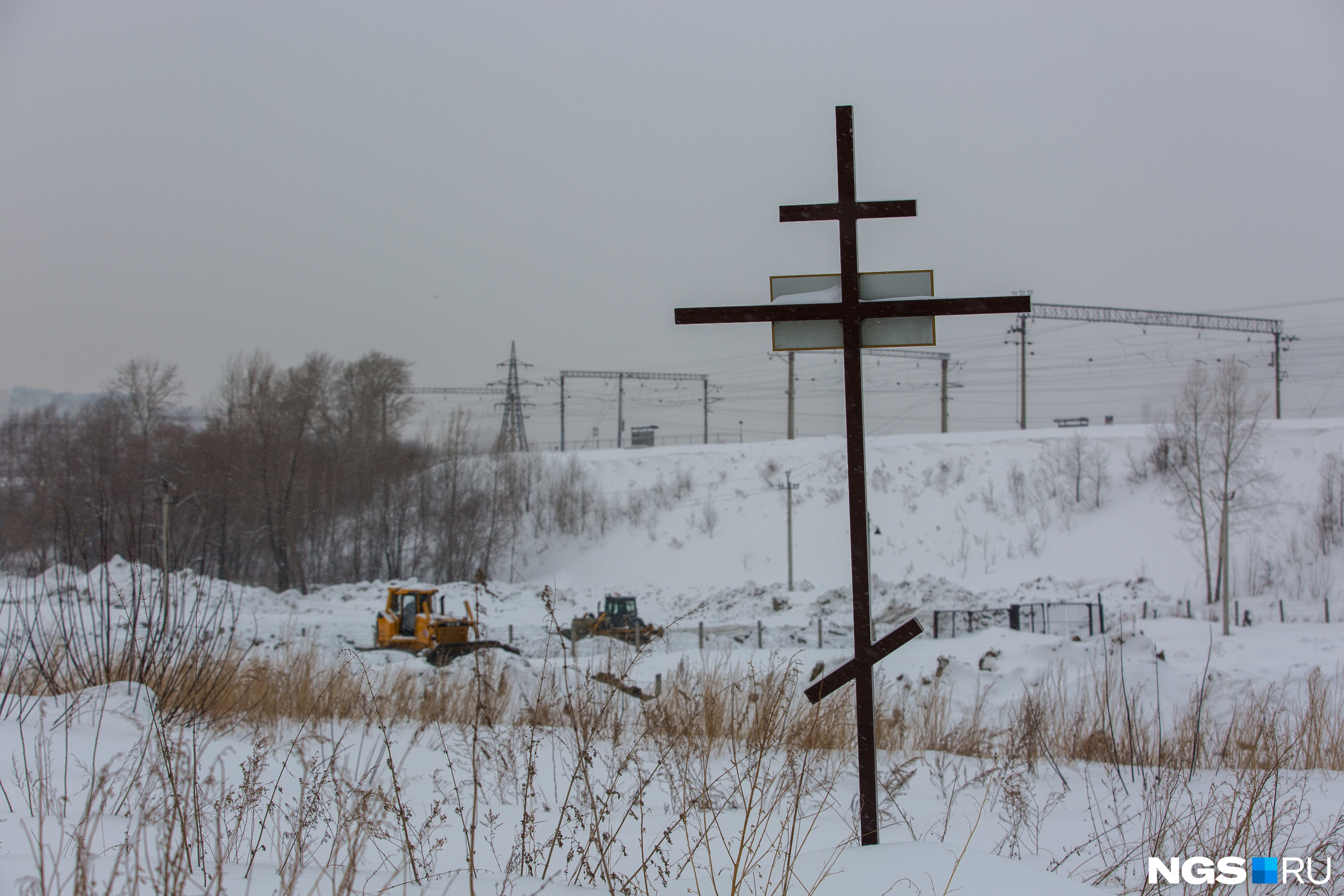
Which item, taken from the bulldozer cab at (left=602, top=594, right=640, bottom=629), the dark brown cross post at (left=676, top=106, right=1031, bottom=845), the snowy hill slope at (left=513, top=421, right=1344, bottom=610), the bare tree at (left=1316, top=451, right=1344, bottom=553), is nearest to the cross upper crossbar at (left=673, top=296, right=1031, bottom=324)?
the dark brown cross post at (left=676, top=106, right=1031, bottom=845)

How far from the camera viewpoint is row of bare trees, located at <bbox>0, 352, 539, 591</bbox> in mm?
32844

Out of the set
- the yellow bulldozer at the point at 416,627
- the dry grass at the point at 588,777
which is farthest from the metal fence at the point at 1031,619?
the dry grass at the point at 588,777

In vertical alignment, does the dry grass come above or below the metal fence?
above

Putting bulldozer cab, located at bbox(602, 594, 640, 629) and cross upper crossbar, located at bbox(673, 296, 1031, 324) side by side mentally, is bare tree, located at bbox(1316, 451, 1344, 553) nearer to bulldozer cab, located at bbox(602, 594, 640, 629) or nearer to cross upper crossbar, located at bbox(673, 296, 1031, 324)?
bulldozer cab, located at bbox(602, 594, 640, 629)

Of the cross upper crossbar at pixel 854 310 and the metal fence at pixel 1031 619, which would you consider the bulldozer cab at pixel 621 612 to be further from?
the cross upper crossbar at pixel 854 310

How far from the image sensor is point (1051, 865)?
3857 mm

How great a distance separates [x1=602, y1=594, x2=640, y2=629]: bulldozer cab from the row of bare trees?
1609cm

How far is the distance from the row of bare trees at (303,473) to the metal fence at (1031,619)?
78.0 ft

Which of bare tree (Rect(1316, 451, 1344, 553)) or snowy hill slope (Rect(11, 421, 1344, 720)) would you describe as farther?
bare tree (Rect(1316, 451, 1344, 553))

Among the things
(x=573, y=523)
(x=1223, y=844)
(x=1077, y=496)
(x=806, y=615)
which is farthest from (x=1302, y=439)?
(x=1223, y=844)

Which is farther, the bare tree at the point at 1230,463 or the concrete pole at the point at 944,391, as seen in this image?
the concrete pole at the point at 944,391

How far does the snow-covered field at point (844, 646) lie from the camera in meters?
3.54

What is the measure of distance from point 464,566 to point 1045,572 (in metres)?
28.5

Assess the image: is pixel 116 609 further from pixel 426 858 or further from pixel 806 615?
pixel 426 858
